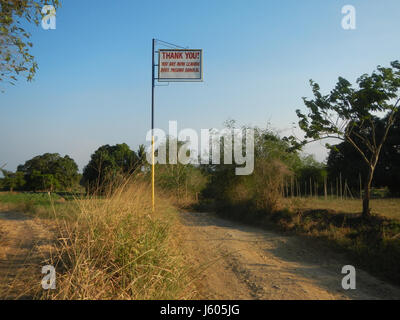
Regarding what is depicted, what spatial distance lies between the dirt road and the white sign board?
5044 mm

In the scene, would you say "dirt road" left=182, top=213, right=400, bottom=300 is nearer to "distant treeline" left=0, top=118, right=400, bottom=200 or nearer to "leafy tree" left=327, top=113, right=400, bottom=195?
"distant treeline" left=0, top=118, right=400, bottom=200

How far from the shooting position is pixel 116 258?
4031 mm

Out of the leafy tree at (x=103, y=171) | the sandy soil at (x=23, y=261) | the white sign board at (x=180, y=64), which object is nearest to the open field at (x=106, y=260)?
the sandy soil at (x=23, y=261)

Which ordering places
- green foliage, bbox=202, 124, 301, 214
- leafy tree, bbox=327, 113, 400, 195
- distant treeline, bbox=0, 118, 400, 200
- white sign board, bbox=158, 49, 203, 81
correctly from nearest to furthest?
distant treeline, bbox=0, 118, 400, 200, white sign board, bbox=158, 49, 203, 81, green foliage, bbox=202, 124, 301, 214, leafy tree, bbox=327, 113, 400, 195

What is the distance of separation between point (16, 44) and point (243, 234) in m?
8.04

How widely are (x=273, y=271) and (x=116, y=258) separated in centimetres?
329

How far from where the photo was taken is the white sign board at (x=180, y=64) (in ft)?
31.9

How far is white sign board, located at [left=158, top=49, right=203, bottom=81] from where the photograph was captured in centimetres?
973

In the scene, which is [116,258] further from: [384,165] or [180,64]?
[384,165]

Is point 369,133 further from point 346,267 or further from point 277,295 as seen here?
point 277,295

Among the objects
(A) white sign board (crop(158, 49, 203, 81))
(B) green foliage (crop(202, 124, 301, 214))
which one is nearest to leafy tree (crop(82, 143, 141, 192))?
(A) white sign board (crop(158, 49, 203, 81))

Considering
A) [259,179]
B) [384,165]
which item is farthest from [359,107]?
[384,165]

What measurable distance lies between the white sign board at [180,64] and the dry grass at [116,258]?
5363mm

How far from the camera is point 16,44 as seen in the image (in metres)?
5.50
